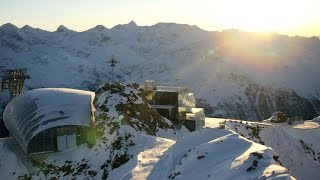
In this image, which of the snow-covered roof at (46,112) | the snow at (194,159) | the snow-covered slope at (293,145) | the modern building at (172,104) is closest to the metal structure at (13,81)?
the snow-covered roof at (46,112)

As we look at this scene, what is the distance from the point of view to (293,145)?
6569cm

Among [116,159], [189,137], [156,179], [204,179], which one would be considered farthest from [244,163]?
[116,159]

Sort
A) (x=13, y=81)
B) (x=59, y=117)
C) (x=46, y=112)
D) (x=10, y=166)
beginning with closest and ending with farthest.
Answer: (x=10, y=166) → (x=59, y=117) → (x=46, y=112) → (x=13, y=81)

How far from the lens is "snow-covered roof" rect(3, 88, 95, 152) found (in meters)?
56.8

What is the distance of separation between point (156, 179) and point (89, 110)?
87.6 ft

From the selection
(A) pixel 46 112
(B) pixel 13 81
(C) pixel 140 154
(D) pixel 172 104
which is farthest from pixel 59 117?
(B) pixel 13 81

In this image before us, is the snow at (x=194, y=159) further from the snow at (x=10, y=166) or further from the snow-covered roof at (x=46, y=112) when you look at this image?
the snow-covered roof at (x=46, y=112)

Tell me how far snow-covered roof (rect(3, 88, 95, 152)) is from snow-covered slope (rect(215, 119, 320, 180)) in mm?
27374

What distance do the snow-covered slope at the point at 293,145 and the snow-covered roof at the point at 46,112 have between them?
2737cm

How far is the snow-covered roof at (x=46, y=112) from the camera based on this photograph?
56.8 m

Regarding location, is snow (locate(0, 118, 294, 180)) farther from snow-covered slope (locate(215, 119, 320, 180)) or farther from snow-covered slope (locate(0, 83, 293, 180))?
snow-covered slope (locate(215, 119, 320, 180))

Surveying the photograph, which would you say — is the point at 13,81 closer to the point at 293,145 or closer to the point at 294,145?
the point at 293,145

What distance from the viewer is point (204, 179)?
31.9 m

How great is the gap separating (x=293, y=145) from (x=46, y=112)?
39.6 m
